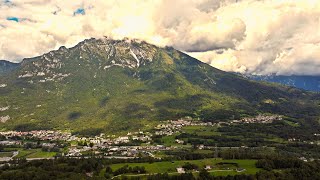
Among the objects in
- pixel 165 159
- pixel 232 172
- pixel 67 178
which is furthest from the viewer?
pixel 165 159

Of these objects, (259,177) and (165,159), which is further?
(165,159)

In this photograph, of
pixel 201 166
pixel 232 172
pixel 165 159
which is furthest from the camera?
pixel 165 159

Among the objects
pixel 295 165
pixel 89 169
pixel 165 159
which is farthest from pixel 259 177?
pixel 89 169

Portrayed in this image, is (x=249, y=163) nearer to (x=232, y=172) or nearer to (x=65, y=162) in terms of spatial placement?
(x=232, y=172)

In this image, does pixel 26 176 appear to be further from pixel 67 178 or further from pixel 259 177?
pixel 259 177

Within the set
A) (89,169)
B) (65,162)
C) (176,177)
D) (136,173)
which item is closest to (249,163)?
(176,177)

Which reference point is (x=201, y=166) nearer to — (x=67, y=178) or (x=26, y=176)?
(x=67, y=178)

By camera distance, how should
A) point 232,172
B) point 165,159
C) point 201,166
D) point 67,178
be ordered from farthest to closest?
point 165,159
point 201,166
point 232,172
point 67,178

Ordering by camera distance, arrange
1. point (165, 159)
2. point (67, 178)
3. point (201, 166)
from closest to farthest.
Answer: point (67, 178)
point (201, 166)
point (165, 159)
